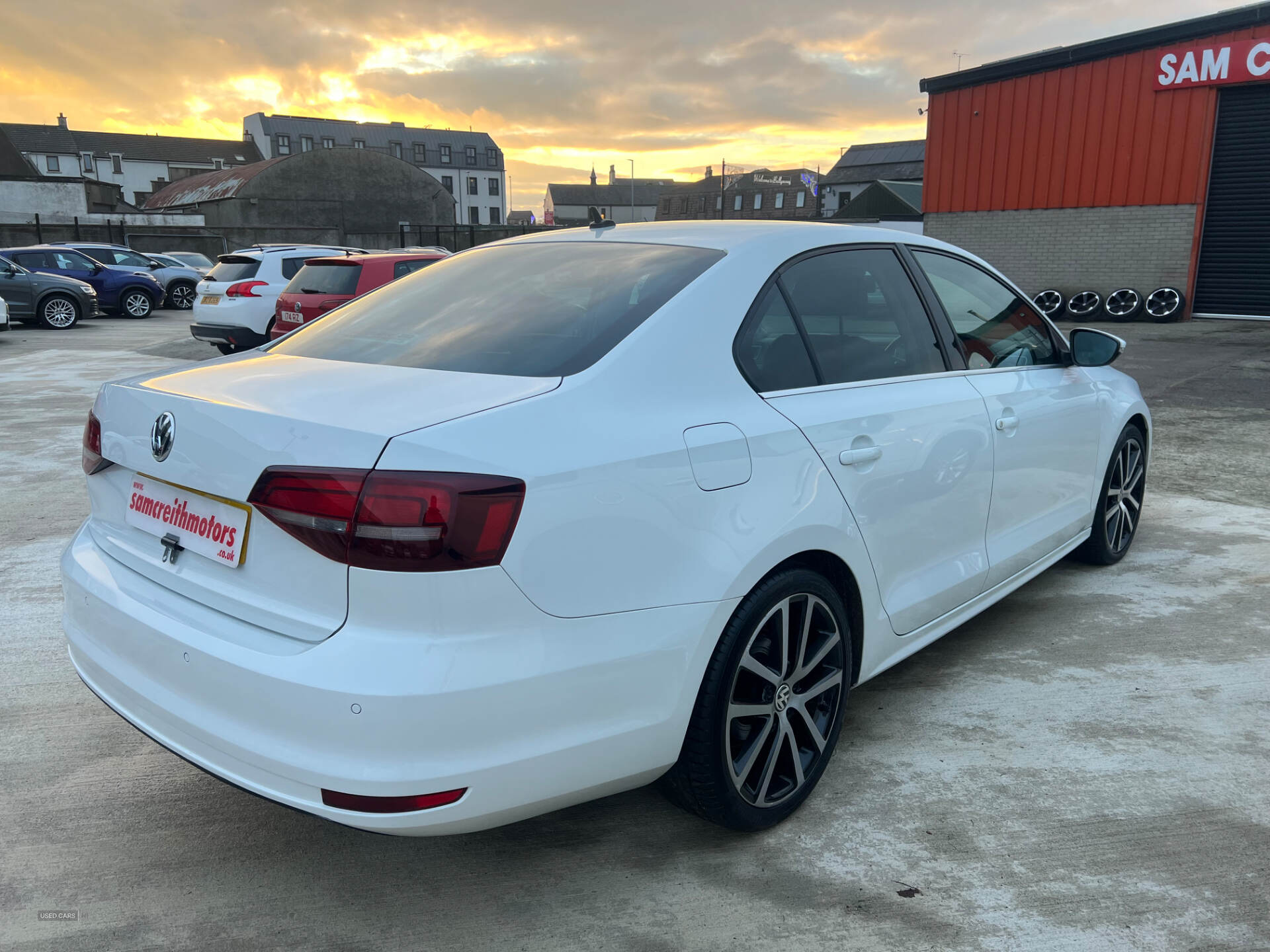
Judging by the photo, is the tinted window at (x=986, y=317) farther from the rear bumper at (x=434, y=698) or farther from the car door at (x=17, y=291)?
the car door at (x=17, y=291)

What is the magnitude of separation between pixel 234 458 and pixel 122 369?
39.1 ft

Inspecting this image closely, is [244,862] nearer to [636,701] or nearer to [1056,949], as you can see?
[636,701]

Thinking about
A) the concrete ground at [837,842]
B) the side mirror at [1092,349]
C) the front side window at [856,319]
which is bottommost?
the concrete ground at [837,842]

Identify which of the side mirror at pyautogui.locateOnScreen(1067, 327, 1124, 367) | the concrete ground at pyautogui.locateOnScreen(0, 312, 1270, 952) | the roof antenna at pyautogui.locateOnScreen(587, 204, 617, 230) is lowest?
the concrete ground at pyautogui.locateOnScreen(0, 312, 1270, 952)

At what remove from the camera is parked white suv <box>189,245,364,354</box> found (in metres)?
13.3

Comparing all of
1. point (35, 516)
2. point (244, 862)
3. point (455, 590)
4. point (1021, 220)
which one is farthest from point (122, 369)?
point (1021, 220)

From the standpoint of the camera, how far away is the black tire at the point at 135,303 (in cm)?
2128

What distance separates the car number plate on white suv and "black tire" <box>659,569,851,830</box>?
111 centimetres

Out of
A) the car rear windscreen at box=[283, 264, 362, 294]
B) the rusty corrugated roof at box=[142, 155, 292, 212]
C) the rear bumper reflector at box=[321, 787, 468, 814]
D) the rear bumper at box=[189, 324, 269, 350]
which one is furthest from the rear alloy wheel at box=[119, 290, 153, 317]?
the rusty corrugated roof at box=[142, 155, 292, 212]

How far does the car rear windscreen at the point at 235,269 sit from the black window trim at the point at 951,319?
12.4 meters

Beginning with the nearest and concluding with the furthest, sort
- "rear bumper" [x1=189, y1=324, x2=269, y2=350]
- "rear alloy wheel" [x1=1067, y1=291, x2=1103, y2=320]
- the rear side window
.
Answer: "rear bumper" [x1=189, y1=324, x2=269, y2=350] < the rear side window < "rear alloy wheel" [x1=1067, y1=291, x2=1103, y2=320]

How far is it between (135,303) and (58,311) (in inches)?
115

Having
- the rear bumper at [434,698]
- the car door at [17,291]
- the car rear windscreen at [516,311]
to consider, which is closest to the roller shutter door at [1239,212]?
the car rear windscreen at [516,311]

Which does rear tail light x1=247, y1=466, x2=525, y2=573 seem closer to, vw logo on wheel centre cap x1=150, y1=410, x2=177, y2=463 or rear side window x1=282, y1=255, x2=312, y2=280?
vw logo on wheel centre cap x1=150, y1=410, x2=177, y2=463
